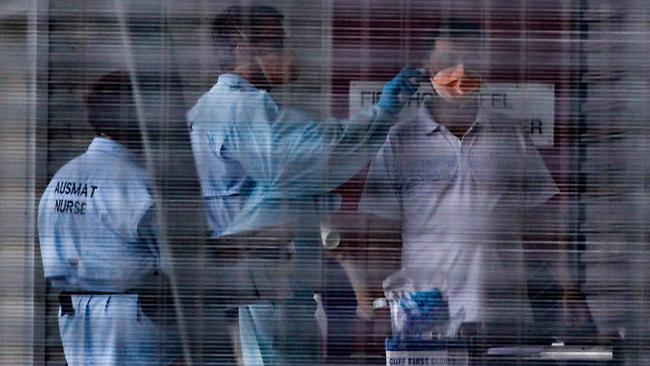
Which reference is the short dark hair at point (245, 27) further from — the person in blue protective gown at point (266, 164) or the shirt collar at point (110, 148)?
the shirt collar at point (110, 148)

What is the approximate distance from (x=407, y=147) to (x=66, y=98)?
0.74m

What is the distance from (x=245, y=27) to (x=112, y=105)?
331 mm

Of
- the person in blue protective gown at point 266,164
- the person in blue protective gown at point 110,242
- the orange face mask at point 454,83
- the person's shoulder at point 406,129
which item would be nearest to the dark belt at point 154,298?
the person in blue protective gown at point 110,242

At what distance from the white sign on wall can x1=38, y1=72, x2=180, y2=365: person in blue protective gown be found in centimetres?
50

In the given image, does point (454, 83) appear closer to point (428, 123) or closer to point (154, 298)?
point (428, 123)

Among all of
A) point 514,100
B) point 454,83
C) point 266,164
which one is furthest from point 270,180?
point 514,100

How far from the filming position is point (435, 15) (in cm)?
279

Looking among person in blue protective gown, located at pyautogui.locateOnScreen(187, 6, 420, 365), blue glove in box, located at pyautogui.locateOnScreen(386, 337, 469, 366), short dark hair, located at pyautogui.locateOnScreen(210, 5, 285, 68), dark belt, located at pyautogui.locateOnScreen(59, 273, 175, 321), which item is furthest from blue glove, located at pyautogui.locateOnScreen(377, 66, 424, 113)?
dark belt, located at pyautogui.locateOnScreen(59, 273, 175, 321)

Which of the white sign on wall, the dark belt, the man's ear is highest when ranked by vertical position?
the man's ear

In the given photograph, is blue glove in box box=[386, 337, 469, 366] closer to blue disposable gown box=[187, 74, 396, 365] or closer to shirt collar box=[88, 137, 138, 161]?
blue disposable gown box=[187, 74, 396, 365]

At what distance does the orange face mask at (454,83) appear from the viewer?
2.78 metres

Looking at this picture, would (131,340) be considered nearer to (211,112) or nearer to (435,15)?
(211,112)

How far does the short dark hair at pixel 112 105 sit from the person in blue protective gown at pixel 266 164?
0.13m

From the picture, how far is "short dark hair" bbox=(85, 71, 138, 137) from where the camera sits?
9.16 ft
